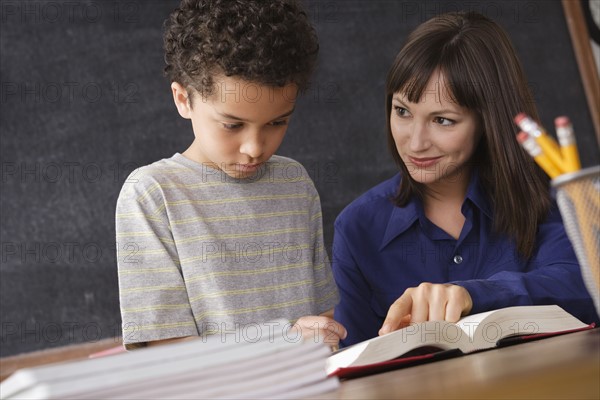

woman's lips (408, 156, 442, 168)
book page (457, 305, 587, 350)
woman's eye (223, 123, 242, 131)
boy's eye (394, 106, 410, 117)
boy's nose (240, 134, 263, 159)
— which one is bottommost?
book page (457, 305, 587, 350)

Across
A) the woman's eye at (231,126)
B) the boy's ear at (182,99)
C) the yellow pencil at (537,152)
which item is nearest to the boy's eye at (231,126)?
the woman's eye at (231,126)

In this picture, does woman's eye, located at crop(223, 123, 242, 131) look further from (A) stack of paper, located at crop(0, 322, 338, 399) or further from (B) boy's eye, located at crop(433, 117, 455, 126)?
(A) stack of paper, located at crop(0, 322, 338, 399)

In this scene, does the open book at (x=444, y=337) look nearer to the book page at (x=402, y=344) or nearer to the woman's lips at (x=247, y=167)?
the book page at (x=402, y=344)

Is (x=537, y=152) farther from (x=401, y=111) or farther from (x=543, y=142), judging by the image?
(x=401, y=111)

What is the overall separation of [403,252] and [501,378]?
3.51 ft

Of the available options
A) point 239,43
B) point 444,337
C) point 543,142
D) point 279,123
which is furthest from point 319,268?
point 543,142

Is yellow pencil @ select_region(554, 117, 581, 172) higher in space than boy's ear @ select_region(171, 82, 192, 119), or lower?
lower

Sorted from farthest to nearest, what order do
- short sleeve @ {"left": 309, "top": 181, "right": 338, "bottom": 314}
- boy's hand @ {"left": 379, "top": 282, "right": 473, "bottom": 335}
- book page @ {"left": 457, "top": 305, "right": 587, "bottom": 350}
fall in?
short sleeve @ {"left": 309, "top": 181, "right": 338, "bottom": 314} → boy's hand @ {"left": 379, "top": 282, "right": 473, "bottom": 335} → book page @ {"left": 457, "top": 305, "right": 587, "bottom": 350}

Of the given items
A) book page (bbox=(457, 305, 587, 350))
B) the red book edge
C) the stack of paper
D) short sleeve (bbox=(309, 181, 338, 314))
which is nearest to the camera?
the stack of paper

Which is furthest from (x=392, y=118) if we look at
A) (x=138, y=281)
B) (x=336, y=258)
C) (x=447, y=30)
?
(x=138, y=281)

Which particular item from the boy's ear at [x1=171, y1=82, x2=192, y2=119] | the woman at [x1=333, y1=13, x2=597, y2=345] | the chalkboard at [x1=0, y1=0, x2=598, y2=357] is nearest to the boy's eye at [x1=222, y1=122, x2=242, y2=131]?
the boy's ear at [x1=171, y1=82, x2=192, y2=119]

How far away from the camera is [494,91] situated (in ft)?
5.14

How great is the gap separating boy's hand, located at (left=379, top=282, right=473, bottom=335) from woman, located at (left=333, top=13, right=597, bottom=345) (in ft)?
1.14

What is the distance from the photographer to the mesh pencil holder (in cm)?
63
